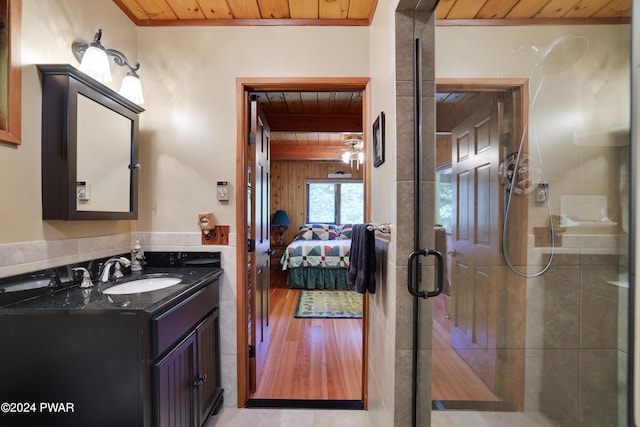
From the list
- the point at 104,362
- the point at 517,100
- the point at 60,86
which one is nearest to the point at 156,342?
the point at 104,362

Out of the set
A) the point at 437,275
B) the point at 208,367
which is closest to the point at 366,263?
the point at 437,275

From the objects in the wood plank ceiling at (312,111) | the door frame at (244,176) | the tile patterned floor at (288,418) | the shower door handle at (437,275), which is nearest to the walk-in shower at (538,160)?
the shower door handle at (437,275)

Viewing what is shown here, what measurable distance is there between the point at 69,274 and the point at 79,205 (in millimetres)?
339

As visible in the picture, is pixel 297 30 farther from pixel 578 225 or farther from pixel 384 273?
pixel 578 225

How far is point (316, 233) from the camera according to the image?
6102 millimetres

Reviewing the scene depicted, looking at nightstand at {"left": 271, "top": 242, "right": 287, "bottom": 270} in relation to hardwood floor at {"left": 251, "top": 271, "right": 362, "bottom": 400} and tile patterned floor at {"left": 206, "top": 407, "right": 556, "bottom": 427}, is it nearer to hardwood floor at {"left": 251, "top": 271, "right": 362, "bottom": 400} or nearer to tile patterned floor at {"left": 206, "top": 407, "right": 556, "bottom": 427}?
hardwood floor at {"left": 251, "top": 271, "right": 362, "bottom": 400}

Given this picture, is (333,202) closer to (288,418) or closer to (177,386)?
(288,418)

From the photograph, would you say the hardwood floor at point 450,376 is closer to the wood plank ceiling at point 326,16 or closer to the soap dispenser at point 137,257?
the wood plank ceiling at point 326,16

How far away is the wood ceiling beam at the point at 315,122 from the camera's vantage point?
11.6 ft

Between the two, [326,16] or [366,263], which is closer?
[366,263]

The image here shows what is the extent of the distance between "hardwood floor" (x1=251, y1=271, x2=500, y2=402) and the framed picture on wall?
854 millimetres

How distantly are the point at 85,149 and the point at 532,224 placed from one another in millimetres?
1952

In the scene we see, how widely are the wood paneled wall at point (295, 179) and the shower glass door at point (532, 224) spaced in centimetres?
553

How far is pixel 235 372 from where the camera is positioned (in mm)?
1937
